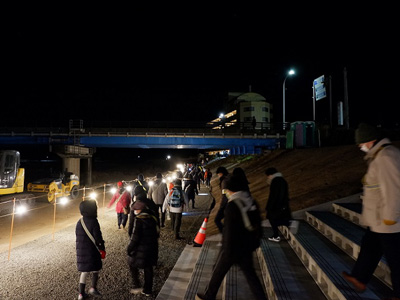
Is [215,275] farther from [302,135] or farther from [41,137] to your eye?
[41,137]

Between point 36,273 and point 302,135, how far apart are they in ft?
60.2

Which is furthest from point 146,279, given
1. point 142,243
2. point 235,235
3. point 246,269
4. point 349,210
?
point 349,210

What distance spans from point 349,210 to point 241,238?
3.47 m

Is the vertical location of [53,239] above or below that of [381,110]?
below

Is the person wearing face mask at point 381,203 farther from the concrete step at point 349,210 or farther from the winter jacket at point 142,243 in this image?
the winter jacket at point 142,243

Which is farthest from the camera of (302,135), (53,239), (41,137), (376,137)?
(41,137)

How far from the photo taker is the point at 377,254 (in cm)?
275

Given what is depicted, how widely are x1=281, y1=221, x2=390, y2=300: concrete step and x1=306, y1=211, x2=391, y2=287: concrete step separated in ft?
0.30

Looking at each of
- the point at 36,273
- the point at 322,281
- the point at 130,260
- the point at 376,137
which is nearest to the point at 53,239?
the point at 36,273

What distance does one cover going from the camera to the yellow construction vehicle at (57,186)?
1656 cm

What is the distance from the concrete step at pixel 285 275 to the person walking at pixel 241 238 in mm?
538

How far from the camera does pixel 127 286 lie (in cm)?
491

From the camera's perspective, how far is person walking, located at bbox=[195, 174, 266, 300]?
3160mm

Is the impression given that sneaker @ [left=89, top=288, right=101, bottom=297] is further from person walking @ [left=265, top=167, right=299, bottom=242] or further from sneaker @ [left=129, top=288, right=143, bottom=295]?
person walking @ [left=265, top=167, right=299, bottom=242]
